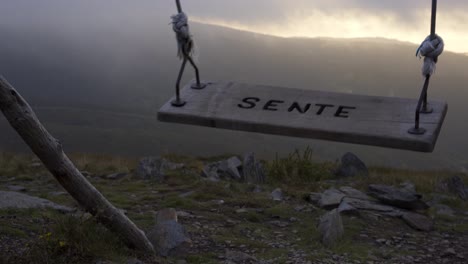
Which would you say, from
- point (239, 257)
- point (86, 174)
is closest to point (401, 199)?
point (239, 257)

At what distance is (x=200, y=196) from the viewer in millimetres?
Result: 8141

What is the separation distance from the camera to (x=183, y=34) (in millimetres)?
5547

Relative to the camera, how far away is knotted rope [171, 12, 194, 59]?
5543 mm

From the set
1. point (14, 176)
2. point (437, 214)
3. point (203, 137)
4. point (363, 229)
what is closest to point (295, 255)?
→ point (363, 229)

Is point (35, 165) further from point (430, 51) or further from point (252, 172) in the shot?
point (430, 51)

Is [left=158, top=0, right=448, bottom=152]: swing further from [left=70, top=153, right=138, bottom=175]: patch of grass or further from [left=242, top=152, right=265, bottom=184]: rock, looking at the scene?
[left=70, top=153, right=138, bottom=175]: patch of grass

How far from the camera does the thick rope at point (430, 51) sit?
4.88m

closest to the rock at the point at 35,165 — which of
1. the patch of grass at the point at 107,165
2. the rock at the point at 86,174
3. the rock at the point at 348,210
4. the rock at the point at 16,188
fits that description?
the patch of grass at the point at 107,165

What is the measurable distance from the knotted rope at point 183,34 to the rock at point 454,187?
5.62 metres

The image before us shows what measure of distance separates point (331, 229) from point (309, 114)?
156 cm

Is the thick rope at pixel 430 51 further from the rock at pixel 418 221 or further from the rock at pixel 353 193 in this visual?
the rock at pixel 353 193

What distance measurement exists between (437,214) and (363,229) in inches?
61.0

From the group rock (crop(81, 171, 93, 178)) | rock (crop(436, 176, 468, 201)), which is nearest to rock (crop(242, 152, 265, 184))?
rock (crop(81, 171, 93, 178))

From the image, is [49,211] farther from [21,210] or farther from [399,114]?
[399,114]
